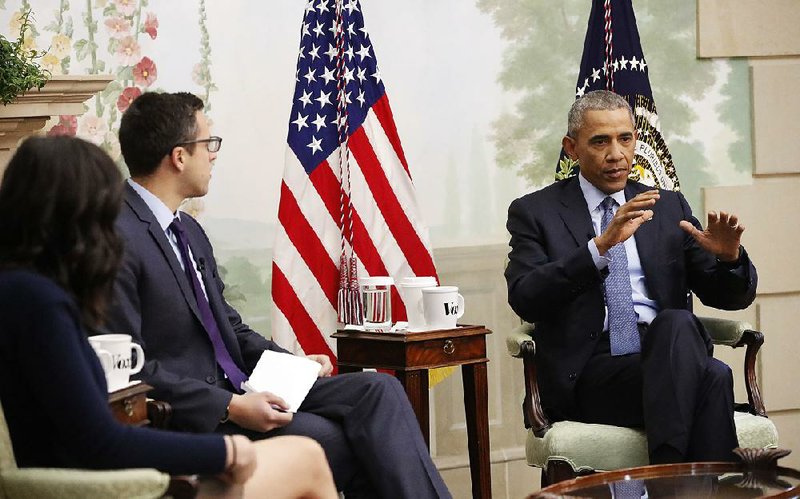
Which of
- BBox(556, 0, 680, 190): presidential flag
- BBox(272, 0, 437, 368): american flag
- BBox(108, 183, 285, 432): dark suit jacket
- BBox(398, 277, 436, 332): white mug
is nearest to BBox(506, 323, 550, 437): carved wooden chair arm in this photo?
BBox(398, 277, 436, 332): white mug

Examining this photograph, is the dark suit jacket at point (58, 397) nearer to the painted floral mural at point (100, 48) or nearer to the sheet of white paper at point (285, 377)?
the sheet of white paper at point (285, 377)

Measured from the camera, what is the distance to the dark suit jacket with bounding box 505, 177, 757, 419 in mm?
3262

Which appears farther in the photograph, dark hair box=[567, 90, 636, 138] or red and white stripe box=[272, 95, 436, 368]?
red and white stripe box=[272, 95, 436, 368]

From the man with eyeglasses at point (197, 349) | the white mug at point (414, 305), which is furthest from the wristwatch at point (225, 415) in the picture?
the white mug at point (414, 305)

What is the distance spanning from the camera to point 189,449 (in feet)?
6.09

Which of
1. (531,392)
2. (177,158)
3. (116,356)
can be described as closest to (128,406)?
(116,356)

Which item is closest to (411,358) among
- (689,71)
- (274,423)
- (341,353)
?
Answer: (341,353)

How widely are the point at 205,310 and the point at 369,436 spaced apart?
52 cm

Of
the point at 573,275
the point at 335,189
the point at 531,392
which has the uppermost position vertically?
the point at 335,189

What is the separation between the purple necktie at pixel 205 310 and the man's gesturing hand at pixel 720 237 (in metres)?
1.39

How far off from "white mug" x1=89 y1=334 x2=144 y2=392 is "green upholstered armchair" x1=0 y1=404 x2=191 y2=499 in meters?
0.53

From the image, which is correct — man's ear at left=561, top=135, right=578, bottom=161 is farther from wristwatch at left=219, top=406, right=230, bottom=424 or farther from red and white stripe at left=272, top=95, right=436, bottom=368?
wristwatch at left=219, top=406, right=230, bottom=424

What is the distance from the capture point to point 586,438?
309cm

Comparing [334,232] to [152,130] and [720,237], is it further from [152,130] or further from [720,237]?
[720,237]
